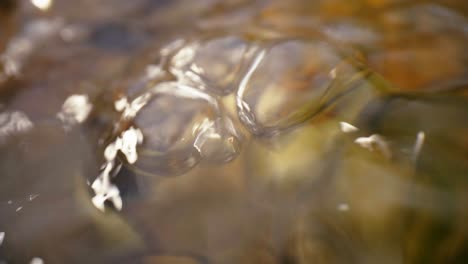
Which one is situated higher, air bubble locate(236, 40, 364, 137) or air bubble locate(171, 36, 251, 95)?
air bubble locate(171, 36, 251, 95)

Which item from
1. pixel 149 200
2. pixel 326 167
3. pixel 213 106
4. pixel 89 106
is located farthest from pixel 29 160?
pixel 326 167

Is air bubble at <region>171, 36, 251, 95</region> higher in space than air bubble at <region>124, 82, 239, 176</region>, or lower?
higher

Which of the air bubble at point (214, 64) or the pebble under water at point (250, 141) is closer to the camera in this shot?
the pebble under water at point (250, 141)

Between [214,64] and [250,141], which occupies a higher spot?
[214,64]

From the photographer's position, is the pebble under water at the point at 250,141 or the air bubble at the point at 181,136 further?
the air bubble at the point at 181,136

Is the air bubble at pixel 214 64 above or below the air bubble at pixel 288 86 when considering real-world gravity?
above

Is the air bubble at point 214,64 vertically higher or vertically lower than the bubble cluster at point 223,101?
higher

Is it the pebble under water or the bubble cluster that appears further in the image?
the bubble cluster

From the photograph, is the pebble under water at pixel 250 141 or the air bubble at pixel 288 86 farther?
the air bubble at pixel 288 86
